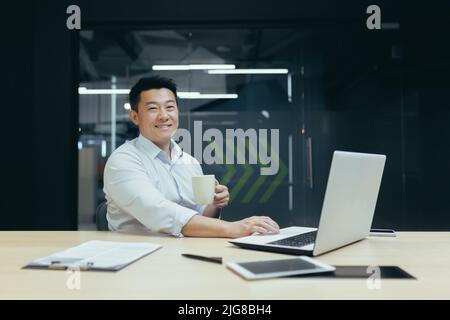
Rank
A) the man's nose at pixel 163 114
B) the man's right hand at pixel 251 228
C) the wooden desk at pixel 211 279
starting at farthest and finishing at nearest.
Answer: the man's nose at pixel 163 114, the man's right hand at pixel 251 228, the wooden desk at pixel 211 279

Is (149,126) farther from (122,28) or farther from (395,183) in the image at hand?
(395,183)

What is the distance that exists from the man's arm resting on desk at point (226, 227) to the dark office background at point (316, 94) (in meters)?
2.13

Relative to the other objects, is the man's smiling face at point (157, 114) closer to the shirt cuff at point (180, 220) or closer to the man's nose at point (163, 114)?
the man's nose at point (163, 114)

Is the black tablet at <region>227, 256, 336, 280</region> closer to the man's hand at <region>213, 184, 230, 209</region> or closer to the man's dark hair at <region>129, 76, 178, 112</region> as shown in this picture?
the man's hand at <region>213, 184, 230, 209</region>

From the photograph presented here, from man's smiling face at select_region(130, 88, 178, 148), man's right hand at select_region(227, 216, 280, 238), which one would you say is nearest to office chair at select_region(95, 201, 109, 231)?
man's smiling face at select_region(130, 88, 178, 148)

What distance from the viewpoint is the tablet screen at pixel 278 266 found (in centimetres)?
95

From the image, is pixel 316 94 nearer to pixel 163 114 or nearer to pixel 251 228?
pixel 163 114

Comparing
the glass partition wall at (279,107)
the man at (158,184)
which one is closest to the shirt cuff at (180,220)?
the man at (158,184)

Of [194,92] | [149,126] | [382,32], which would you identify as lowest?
[149,126]

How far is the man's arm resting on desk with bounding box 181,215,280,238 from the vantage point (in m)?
1.45

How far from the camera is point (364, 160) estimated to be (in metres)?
1.18

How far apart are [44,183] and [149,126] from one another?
1.79 meters

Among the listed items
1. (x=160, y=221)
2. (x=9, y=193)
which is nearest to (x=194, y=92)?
(x=9, y=193)

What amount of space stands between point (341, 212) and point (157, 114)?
3.80ft
